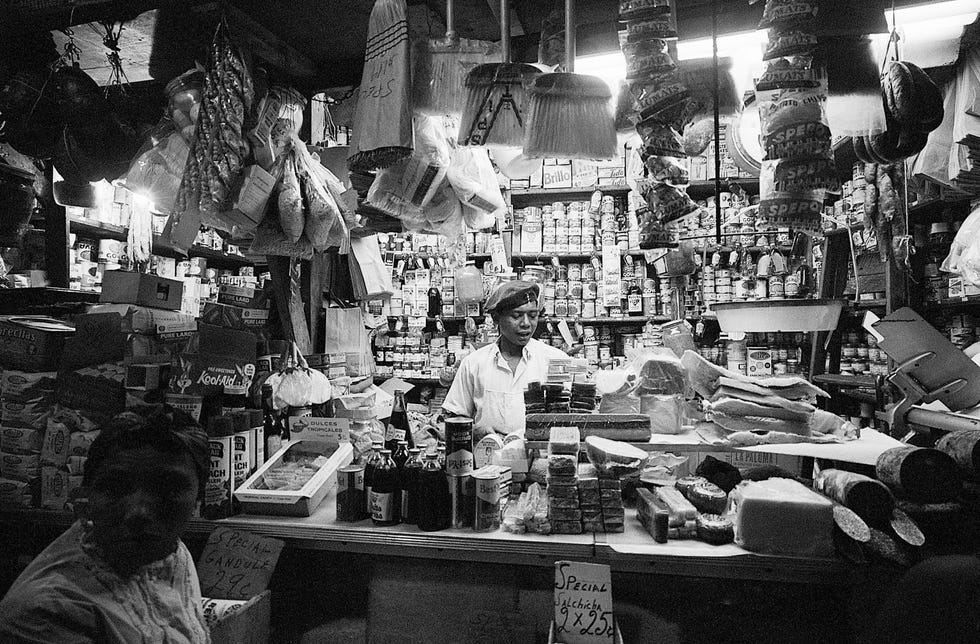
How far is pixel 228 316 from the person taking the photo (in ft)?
7.65

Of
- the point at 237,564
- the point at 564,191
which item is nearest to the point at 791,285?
the point at 564,191

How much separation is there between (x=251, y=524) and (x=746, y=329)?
2.05m

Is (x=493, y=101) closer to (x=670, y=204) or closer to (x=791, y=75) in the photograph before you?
(x=670, y=204)

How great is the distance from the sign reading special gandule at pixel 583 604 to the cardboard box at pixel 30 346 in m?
2.18

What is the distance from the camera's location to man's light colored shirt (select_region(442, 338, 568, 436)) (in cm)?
360

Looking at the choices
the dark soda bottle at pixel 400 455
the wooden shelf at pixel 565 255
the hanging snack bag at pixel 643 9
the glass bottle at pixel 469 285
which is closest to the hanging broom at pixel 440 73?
the hanging snack bag at pixel 643 9

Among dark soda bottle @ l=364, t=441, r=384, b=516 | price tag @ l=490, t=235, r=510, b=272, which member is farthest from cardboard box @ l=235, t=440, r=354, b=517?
price tag @ l=490, t=235, r=510, b=272

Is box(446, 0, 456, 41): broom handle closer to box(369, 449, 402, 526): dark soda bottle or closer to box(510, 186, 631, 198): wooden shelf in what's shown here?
box(369, 449, 402, 526): dark soda bottle

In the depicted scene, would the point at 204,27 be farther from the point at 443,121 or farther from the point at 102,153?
the point at 443,121

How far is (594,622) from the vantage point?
1477 mm

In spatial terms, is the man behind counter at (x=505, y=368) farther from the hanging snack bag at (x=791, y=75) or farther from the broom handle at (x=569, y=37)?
the hanging snack bag at (x=791, y=75)

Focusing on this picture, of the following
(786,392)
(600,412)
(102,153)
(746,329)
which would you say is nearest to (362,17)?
(102,153)

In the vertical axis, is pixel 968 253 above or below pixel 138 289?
above

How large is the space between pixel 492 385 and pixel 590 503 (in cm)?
205
